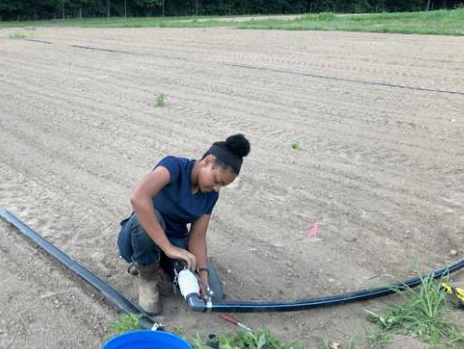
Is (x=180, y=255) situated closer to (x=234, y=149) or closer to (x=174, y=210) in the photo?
(x=174, y=210)

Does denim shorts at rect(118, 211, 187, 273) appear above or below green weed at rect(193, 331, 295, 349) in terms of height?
above

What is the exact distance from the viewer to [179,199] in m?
2.51

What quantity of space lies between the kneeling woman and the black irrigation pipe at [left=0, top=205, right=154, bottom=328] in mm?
82

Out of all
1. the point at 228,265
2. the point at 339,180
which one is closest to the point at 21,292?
the point at 228,265

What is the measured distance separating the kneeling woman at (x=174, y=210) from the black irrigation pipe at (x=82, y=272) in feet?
0.27

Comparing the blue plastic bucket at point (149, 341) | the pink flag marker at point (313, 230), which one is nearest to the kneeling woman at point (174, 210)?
the blue plastic bucket at point (149, 341)

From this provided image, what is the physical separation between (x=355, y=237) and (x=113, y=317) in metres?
1.67

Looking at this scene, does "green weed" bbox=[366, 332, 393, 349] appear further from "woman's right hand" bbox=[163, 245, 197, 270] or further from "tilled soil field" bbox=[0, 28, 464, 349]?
"woman's right hand" bbox=[163, 245, 197, 270]

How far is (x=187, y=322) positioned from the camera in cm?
252

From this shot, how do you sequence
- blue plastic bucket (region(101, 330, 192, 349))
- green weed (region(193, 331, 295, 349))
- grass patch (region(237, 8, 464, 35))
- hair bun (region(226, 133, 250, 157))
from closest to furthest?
blue plastic bucket (region(101, 330, 192, 349))
green weed (region(193, 331, 295, 349))
hair bun (region(226, 133, 250, 157))
grass patch (region(237, 8, 464, 35))

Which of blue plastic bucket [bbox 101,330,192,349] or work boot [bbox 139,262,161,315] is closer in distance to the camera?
blue plastic bucket [bbox 101,330,192,349]

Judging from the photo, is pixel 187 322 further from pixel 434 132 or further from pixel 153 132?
pixel 434 132

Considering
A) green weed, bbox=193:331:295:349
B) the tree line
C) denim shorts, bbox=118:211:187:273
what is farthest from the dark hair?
the tree line

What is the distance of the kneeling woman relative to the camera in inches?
92.4
